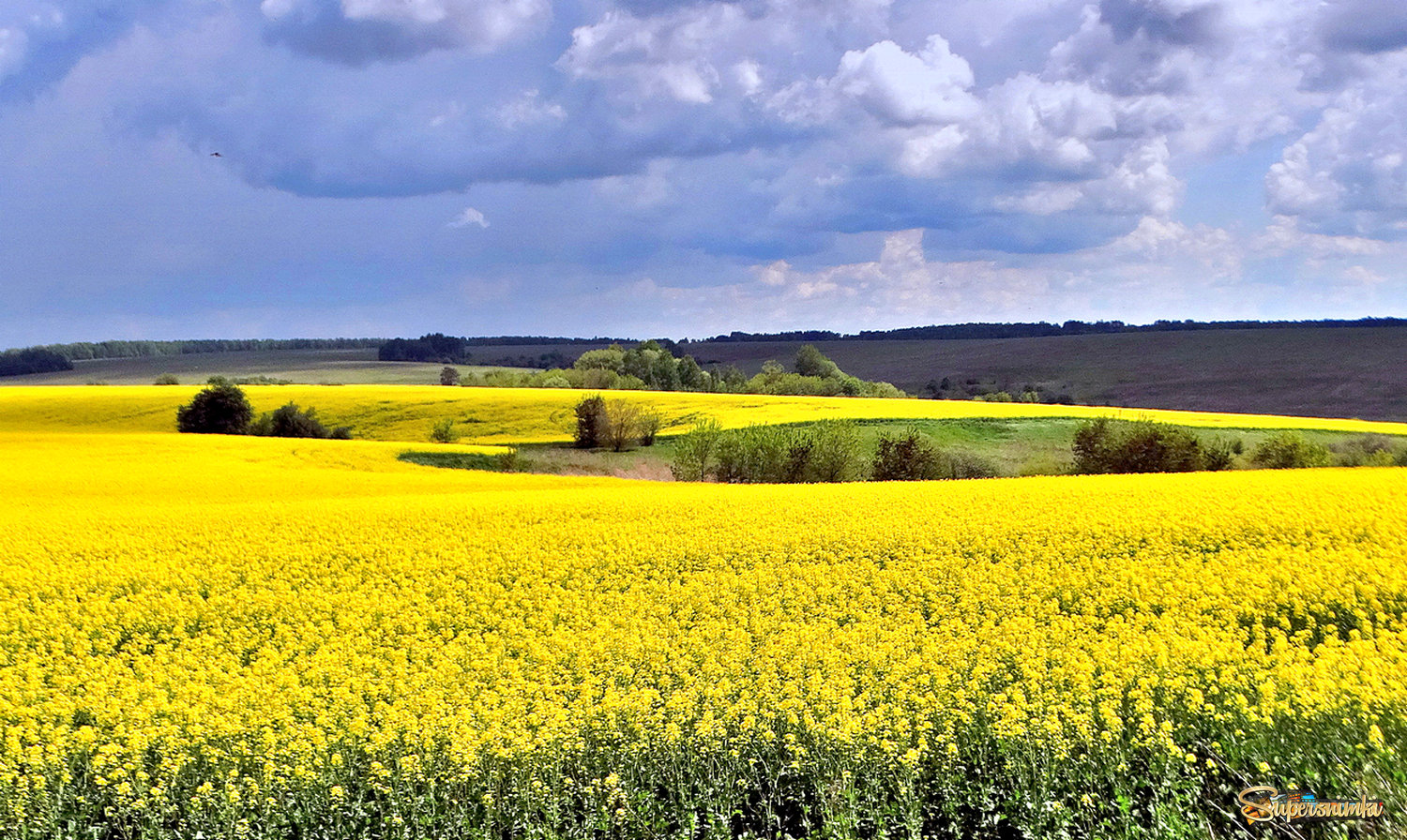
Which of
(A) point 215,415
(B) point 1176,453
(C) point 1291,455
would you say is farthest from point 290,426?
(C) point 1291,455

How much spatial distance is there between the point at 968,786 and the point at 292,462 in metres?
26.1

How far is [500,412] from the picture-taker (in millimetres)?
47500

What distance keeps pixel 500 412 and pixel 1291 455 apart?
113 feet

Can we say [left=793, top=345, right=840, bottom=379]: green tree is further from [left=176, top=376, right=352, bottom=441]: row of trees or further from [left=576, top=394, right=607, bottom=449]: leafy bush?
[left=176, top=376, right=352, bottom=441]: row of trees

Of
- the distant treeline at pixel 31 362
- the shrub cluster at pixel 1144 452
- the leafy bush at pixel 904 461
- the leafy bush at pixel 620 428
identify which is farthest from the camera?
the distant treeline at pixel 31 362

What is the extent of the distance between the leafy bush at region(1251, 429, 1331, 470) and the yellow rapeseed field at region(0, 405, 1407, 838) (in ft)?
56.9

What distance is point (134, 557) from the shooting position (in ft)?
46.0

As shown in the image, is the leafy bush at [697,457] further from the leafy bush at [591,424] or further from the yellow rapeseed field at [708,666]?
the yellow rapeseed field at [708,666]

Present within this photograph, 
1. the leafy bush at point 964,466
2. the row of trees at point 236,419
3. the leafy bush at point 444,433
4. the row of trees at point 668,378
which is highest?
the row of trees at point 668,378

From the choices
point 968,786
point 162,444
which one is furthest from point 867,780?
point 162,444

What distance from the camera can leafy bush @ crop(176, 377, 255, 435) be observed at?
42312mm

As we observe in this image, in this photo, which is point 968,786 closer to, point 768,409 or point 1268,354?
point 768,409

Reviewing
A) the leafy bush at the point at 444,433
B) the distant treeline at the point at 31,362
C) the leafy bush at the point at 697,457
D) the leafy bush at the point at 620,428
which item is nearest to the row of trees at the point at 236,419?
the leafy bush at the point at 444,433

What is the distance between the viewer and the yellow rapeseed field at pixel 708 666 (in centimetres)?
762
